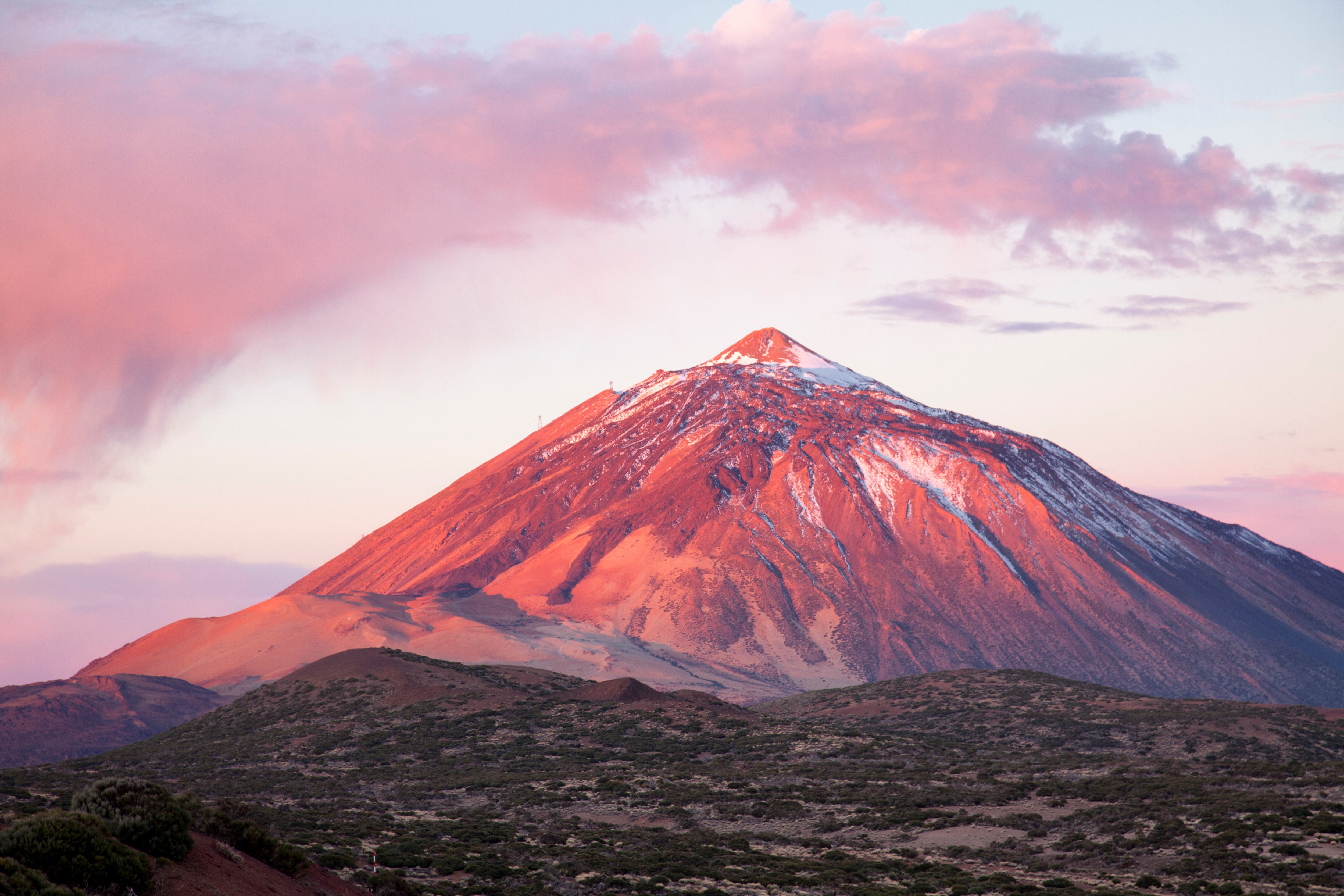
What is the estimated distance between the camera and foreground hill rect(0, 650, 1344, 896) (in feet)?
110

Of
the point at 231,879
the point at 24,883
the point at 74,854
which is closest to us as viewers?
the point at 24,883

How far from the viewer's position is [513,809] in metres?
46.9

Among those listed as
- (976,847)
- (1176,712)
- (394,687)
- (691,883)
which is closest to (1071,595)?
(1176,712)

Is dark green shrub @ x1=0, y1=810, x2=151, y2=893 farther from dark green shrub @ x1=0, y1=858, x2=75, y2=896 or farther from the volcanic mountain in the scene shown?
the volcanic mountain

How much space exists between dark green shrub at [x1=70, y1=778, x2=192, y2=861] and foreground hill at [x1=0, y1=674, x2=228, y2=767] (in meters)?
103

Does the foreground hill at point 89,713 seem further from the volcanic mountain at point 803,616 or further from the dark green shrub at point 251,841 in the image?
the dark green shrub at point 251,841

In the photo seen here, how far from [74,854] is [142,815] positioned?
202 cm

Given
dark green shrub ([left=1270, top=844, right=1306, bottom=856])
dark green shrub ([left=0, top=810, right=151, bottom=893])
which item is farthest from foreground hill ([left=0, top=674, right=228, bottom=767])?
dark green shrub ([left=1270, top=844, right=1306, bottom=856])

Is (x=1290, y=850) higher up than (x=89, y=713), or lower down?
higher up

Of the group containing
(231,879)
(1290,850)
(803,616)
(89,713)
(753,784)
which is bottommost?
(89,713)

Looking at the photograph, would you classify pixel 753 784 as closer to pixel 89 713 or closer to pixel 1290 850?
pixel 1290 850

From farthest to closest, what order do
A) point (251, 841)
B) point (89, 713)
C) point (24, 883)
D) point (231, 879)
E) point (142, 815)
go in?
point (89, 713) → point (251, 841) → point (231, 879) → point (142, 815) → point (24, 883)

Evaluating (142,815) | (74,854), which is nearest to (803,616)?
(142,815)

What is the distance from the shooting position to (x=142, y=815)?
61.9ft
